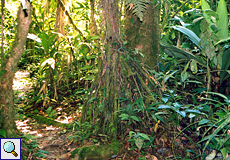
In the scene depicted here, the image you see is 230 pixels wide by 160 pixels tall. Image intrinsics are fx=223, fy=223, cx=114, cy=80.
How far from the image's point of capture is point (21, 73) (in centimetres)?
572

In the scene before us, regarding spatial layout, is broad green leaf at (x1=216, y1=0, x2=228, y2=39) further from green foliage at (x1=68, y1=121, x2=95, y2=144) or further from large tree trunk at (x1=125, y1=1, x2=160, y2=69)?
green foliage at (x1=68, y1=121, x2=95, y2=144)

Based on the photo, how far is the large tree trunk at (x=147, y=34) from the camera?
7.82ft

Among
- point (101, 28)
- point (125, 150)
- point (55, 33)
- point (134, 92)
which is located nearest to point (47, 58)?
point (55, 33)

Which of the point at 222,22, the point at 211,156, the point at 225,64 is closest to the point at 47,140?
the point at 211,156

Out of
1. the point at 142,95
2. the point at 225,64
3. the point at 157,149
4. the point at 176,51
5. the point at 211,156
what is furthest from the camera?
the point at 176,51

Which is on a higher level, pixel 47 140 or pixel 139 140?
pixel 139 140

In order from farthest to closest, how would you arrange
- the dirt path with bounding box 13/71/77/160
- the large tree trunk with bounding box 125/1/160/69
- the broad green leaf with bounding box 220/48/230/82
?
1. the large tree trunk with bounding box 125/1/160/69
2. the broad green leaf with bounding box 220/48/230/82
3. the dirt path with bounding box 13/71/77/160

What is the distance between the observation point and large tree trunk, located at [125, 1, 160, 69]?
2.38 meters

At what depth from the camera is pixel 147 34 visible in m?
2.39

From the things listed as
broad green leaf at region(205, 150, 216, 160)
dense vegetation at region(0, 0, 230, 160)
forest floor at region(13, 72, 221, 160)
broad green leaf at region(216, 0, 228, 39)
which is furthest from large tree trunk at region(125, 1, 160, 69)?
broad green leaf at region(205, 150, 216, 160)

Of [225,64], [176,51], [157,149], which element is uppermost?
[176,51]

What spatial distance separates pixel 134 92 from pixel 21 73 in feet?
14.4

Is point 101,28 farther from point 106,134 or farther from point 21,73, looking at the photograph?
point 21,73

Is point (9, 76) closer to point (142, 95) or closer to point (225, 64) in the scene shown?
point (142, 95)
